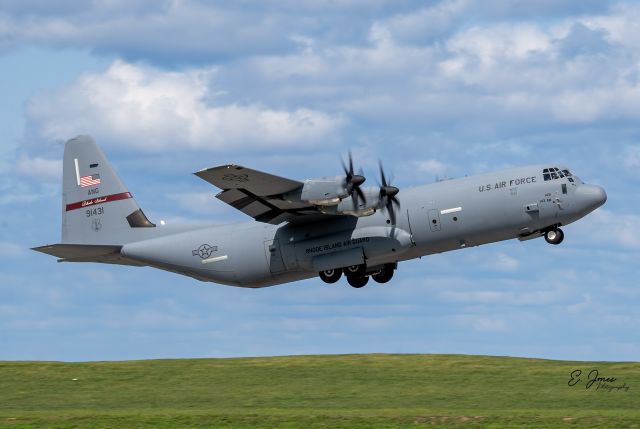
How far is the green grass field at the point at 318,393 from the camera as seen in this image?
25.6 metres

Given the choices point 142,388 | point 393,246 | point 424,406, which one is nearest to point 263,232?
point 393,246

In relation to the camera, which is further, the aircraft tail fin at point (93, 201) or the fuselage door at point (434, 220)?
the aircraft tail fin at point (93, 201)

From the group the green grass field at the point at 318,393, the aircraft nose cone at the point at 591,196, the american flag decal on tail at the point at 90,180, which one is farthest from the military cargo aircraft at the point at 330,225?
the green grass field at the point at 318,393

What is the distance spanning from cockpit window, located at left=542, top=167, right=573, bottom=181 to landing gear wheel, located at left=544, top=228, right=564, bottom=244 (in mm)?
1974

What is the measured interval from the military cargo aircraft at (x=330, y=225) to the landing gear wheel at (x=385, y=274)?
54mm

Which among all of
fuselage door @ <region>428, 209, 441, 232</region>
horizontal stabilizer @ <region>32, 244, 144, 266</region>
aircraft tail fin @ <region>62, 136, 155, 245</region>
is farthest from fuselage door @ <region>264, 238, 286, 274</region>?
horizontal stabilizer @ <region>32, 244, 144, 266</region>

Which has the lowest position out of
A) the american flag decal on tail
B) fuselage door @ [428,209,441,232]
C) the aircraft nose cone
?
fuselage door @ [428,209,441,232]

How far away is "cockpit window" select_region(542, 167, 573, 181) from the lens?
3491 centimetres

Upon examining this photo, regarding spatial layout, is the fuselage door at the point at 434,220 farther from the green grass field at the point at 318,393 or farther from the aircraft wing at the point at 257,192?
the green grass field at the point at 318,393

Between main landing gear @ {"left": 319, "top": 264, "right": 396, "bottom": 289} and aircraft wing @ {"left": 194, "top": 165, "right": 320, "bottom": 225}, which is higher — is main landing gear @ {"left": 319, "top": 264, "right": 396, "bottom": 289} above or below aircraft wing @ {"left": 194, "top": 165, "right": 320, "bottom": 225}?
below

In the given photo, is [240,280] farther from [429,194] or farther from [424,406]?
[424,406]

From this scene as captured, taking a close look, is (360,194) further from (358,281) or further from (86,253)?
(86,253)

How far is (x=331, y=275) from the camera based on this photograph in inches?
1515

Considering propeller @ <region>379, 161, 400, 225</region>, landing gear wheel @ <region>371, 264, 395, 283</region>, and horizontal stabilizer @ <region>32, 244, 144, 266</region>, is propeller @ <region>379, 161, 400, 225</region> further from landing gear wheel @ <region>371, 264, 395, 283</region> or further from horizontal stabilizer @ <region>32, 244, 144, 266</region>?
horizontal stabilizer @ <region>32, 244, 144, 266</region>
